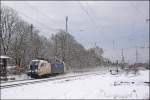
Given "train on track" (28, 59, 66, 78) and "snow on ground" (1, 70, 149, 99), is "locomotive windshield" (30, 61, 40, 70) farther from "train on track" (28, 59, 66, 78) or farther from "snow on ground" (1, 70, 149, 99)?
"snow on ground" (1, 70, 149, 99)

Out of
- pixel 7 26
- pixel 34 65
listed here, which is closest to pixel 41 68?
pixel 34 65

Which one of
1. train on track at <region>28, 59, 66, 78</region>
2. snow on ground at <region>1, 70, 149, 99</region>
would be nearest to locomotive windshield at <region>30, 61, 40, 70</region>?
train on track at <region>28, 59, 66, 78</region>

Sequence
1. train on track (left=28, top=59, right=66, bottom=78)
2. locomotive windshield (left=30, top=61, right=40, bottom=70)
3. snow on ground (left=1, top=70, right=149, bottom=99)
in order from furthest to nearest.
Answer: locomotive windshield (left=30, top=61, right=40, bottom=70) → train on track (left=28, top=59, right=66, bottom=78) → snow on ground (left=1, top=70, right=149, bottom=99)

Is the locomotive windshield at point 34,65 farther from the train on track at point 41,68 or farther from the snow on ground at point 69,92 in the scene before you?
the snow on ground at point 69,92

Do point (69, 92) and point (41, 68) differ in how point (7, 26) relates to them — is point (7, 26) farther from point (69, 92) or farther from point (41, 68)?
point (69, 92)

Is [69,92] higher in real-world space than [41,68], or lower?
higher

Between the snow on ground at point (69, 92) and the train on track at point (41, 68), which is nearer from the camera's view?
the snow on ground at point (69, 92)

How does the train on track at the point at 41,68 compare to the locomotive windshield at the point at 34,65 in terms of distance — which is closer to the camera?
the train on track at the point at 41,68

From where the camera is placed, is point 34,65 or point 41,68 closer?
point 41,68

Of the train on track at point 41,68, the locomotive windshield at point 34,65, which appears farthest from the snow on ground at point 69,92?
the locomotive windshield at point 34,65

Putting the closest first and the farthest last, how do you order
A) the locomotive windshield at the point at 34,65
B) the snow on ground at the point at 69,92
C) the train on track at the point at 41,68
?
the snow on ground at the point at 69,92, the train on track at the point at 41,68, the locomotive windshield at the point at 34,65

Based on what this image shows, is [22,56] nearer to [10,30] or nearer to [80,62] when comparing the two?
[10,30]

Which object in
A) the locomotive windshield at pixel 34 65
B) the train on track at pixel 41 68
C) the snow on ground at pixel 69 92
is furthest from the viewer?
the locomotive windshield at pixel 34 65

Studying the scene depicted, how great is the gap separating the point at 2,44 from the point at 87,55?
183ft
